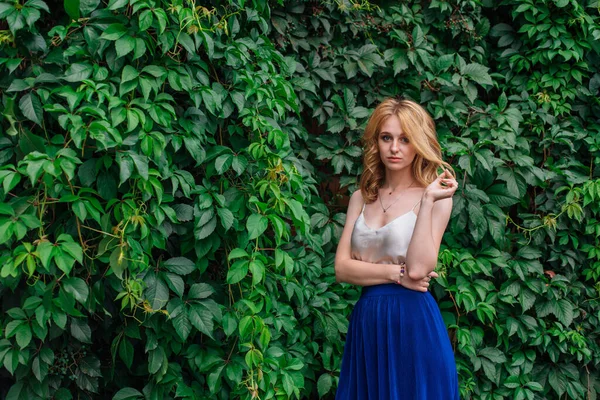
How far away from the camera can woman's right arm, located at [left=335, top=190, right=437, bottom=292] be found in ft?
7.15

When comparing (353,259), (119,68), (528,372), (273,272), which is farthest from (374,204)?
(528,372)

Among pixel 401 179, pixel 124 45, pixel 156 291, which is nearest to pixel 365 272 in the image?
pixel 401 179

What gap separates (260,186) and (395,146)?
0.51 metres

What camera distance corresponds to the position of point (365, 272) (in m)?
2.24

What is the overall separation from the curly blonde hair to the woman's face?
21 millimetres

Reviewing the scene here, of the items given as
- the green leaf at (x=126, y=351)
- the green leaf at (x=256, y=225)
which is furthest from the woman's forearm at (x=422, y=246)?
the green leaf at (x=126, y=351)

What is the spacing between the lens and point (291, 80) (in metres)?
2.96

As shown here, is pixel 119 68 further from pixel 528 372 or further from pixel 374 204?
pixel 528 372

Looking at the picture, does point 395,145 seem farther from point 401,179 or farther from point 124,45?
point 124,45

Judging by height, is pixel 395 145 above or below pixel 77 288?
above

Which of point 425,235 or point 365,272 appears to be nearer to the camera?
point 425,235

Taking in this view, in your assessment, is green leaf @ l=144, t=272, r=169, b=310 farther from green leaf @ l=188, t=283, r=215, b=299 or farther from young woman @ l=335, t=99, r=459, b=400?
young woman @ l=335, t=99, r=459, b=400

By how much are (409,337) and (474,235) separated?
1037mm

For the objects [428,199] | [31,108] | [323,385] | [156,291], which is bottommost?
[323,385]
